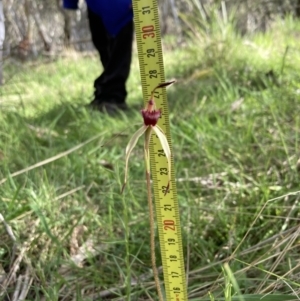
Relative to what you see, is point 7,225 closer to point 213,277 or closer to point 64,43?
point 213,277

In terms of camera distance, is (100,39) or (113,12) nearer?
(113,12)

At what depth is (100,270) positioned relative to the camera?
1025mm

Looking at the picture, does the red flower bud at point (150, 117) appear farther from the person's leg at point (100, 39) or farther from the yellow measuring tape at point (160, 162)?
the person's leg at point (100, 39)

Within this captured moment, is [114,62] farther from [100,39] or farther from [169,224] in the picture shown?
[169,224]

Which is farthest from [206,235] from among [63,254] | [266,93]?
[266,93]

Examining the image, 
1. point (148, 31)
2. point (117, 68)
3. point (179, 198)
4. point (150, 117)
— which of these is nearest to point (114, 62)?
point (117, 68)

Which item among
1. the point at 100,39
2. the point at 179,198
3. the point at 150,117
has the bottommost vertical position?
the point at 179,198

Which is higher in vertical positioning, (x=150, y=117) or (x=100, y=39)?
(x=150, y=117)

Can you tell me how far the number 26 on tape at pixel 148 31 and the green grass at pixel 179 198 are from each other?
0.13 metres

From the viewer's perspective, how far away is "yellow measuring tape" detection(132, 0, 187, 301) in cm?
66

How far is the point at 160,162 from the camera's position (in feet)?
2.29

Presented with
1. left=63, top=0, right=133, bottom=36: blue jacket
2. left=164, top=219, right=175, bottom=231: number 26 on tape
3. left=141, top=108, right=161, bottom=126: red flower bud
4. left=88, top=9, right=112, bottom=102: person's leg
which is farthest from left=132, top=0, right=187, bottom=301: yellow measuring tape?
left=88, top=9, right=112, bottom=102: person's leg

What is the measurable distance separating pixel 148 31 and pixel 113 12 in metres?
1.86

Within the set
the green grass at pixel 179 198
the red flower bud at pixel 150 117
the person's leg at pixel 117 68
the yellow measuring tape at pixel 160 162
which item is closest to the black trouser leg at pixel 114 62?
the person's leg at pixel 117 68
